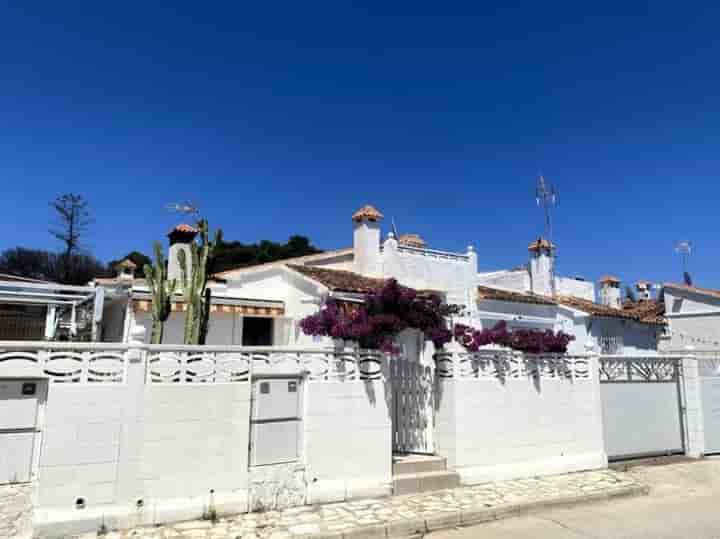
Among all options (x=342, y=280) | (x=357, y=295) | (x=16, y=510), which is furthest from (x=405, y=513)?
(x=342, y=280)

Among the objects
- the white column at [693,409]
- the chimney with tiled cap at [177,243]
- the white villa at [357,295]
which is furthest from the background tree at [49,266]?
the white column at [693,409]

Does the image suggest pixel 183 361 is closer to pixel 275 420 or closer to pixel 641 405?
pixel 275 420

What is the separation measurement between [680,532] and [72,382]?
9999 millimetres

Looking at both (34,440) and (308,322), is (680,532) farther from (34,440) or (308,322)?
(34,440)

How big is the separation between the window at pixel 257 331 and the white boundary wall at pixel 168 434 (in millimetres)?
9377

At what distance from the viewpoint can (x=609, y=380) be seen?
41.7ft

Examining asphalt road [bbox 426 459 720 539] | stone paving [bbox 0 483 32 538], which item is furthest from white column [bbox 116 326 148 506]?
asphalt road [bbox 426 459 720 539]

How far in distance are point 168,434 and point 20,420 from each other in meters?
2.74

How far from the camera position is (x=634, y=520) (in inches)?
342

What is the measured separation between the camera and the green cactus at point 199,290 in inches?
396

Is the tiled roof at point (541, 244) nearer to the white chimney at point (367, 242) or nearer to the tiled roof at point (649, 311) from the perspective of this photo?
the tiled roof at point (649, 311)

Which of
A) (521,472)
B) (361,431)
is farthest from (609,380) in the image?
(361,431)

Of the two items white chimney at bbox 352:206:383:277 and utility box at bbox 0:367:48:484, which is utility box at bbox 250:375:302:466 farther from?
white chimney at bbox 352:206:383:277

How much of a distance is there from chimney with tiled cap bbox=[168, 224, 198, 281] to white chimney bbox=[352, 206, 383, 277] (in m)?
6.40
